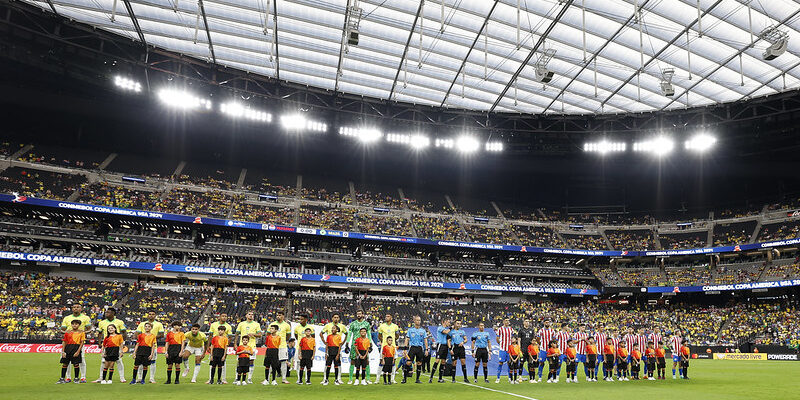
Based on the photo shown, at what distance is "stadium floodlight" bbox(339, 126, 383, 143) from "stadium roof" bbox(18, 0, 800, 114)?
702 centimetres

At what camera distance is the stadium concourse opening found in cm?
3453

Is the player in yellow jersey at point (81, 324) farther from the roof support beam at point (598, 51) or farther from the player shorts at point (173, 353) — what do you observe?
the roof support beam at point (598, 51)

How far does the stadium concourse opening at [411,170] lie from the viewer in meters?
34.5

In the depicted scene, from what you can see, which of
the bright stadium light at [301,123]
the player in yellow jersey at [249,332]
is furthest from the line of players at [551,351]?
the bright stadium light at [301,123]

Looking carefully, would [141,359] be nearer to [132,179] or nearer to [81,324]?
[81,324]

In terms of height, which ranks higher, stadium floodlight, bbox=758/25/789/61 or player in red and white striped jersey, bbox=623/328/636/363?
stadium floodlight, bbox=758/25/789/61

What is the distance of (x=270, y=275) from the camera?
150ft

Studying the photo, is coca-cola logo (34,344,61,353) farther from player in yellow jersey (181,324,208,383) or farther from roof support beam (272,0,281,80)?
roof support beam (272,0,281,80)

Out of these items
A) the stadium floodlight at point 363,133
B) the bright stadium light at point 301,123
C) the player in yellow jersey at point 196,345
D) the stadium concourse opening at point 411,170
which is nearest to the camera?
the player in yellow jersey at point 196,345

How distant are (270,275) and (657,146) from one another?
42.4 metres

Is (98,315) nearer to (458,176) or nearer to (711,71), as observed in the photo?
(458,176)

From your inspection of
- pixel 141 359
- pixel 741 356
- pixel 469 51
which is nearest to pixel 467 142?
pixel 469 51

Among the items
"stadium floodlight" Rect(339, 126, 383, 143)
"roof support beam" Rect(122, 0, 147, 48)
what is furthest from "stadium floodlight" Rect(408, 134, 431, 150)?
"roof support beam" Rect(122, 0, 147, 48)

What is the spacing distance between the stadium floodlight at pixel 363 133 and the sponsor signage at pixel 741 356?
37.8m
